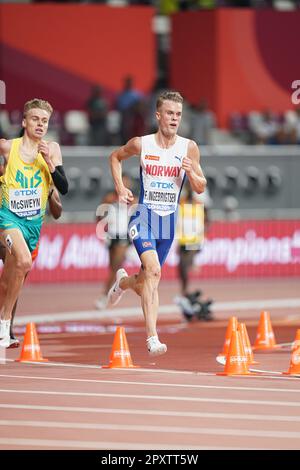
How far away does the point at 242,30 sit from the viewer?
3591 cm

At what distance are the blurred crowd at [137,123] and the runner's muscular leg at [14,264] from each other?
47.1 ft

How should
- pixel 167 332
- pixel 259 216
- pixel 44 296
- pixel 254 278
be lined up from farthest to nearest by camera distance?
pixel 259 216
pixel 254 278
pixel 44 296
pixel 167 332

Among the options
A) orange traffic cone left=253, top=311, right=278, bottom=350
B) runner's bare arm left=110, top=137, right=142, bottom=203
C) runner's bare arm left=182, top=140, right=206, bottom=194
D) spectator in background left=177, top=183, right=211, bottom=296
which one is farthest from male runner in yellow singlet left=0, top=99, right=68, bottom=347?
spectator in background left=177, top=183, right=211, bottom=296

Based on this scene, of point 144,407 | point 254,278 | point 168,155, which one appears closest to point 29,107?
point 168,155

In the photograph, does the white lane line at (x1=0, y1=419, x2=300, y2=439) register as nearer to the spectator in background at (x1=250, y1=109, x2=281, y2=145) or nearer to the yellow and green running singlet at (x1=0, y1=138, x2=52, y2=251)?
the yellow and green running singlet at (x1=0, y1=138, x2=52, y2=251)

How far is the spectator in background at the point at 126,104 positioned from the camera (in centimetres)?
3145

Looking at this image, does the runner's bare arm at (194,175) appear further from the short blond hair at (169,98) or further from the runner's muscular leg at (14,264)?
the runner's muscular leg at (14,264)

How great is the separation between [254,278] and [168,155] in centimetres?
1536

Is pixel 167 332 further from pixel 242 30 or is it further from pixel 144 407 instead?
pixel 242 30

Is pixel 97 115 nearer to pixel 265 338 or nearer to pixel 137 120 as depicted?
pixel 137 120

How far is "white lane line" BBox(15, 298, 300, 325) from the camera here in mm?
21547

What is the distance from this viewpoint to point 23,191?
48.9 ft

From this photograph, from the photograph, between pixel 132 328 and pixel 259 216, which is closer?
pixel 132 328

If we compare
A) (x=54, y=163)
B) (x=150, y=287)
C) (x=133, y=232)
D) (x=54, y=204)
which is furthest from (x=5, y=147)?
(x=150, y=287)
